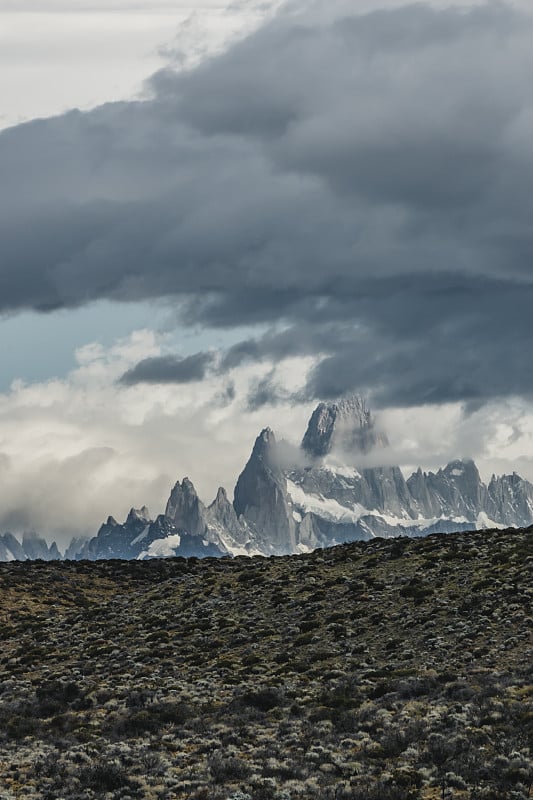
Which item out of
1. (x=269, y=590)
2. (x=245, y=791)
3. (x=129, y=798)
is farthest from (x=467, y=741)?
(x=269, y=590)

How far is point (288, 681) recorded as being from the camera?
49.2 metres

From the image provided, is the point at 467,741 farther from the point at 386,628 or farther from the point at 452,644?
the point at 386,628

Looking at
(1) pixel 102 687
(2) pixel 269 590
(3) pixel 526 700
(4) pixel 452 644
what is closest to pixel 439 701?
(3) pixel 526 700

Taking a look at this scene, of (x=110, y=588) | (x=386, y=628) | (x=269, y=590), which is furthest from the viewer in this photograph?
(x=110, y=588)

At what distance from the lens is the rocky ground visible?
34969 mm

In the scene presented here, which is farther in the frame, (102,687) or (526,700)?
(102,687)

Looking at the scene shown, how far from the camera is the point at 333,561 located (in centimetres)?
7912

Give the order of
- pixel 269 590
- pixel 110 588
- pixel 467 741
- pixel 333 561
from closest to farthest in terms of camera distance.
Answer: pixel 467 741 < pixel 269 590 < pixel 333 561 < pixel 110 588

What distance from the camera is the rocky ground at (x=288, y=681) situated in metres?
35.0

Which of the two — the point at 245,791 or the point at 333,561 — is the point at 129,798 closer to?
the point at 245,791

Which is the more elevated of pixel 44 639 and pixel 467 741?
pixel 44 639

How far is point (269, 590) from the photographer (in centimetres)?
7138

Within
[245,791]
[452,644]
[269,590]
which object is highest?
[269,590]

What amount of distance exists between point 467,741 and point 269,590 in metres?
35.8
